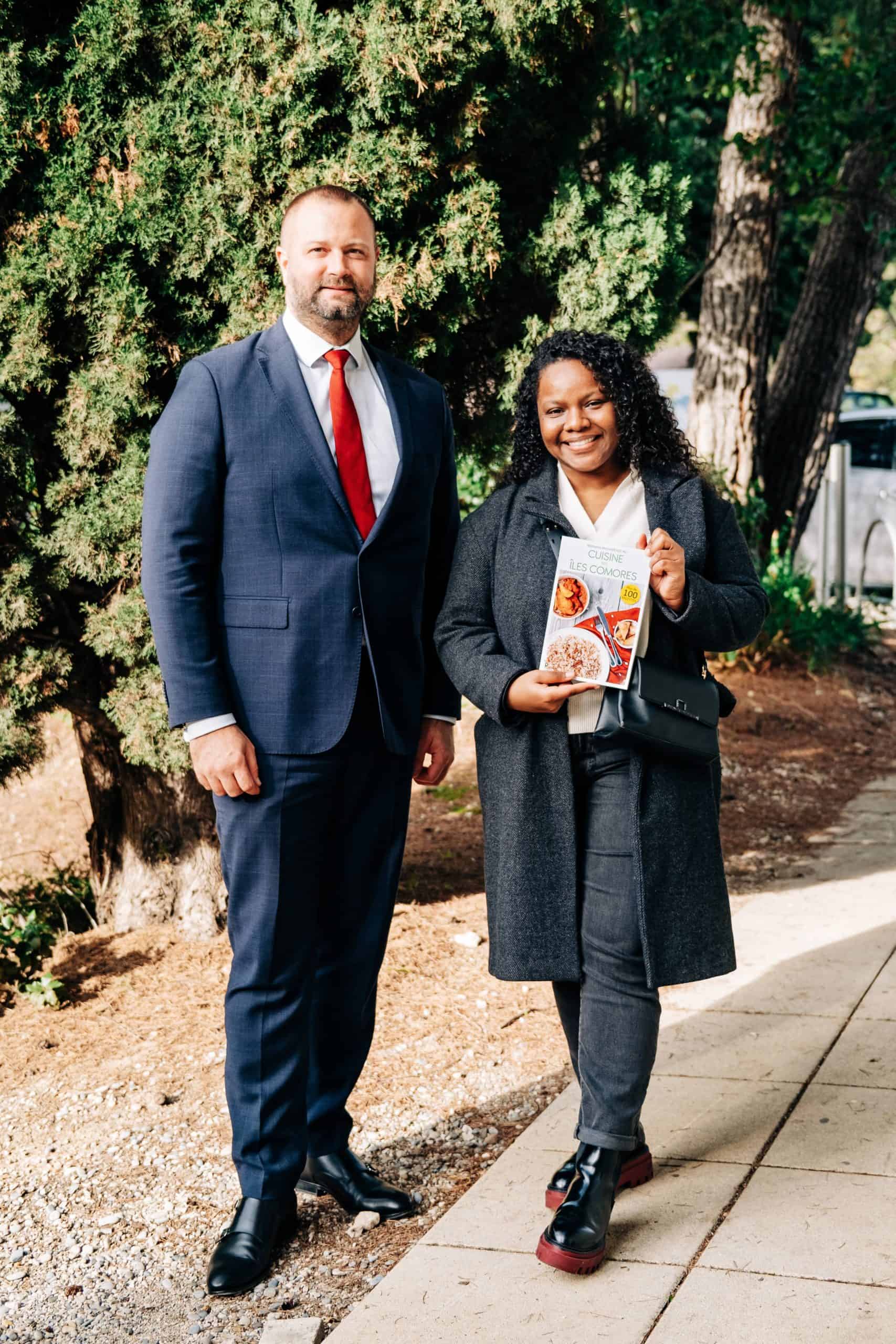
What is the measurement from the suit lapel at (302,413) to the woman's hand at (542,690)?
0.52 meters

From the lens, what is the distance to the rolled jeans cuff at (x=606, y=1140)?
3020 mm

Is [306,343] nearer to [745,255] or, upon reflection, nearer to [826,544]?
[745,255]

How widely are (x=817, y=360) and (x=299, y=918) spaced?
8121mm

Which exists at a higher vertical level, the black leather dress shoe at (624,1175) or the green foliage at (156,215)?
the green foliage at (156,215)

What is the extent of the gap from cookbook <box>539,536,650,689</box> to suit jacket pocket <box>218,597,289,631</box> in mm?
606

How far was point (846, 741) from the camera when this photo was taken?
8.77 m

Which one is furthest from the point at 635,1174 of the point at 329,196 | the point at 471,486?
the point at 471,486

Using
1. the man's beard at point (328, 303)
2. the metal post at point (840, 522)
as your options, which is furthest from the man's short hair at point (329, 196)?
the metal post at point (840, 522)

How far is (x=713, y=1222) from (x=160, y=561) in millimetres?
1870

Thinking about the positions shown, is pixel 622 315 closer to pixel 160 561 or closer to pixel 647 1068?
pixel 160 561

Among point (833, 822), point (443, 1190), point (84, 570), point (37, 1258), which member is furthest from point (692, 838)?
point (833, 822)

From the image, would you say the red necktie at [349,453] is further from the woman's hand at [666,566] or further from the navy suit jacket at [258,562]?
the woman's hand at [666,566]

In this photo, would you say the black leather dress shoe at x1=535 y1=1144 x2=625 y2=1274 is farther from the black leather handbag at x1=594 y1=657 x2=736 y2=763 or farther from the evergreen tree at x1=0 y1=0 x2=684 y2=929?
the evergreen tree at x1=0 y1=0 x2=684 y2=929

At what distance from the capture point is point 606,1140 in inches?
119
